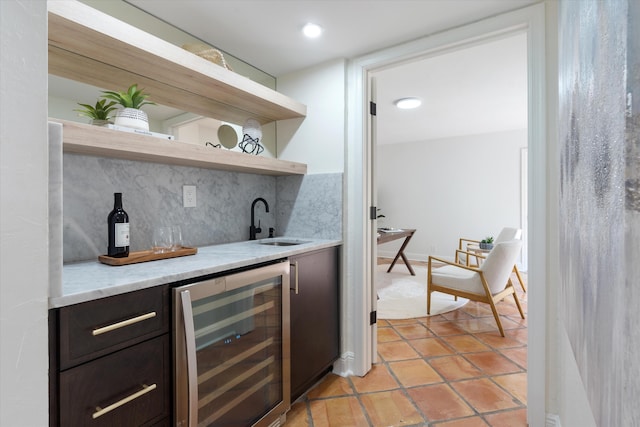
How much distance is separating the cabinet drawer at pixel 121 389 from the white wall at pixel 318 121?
154 centimetres

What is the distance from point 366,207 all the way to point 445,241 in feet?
14.6

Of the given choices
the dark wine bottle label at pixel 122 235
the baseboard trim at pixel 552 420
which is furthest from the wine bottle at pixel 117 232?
the baseboard trim at pixel 552 420

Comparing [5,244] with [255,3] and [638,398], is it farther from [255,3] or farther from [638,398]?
[255,3]

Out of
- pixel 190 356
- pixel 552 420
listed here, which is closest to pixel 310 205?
pixel 190 356

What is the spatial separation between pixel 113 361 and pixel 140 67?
1295 millimetres

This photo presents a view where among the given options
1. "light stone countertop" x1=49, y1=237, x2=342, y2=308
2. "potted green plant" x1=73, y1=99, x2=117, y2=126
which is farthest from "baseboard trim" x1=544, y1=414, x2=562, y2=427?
"potted green plant" x1=73, y1=99, x2=117, y2=126

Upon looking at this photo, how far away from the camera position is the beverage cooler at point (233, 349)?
3.69 feet

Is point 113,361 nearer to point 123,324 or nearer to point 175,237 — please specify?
point 123,324

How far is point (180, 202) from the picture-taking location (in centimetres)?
181

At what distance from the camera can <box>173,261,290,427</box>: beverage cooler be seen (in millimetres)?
1126

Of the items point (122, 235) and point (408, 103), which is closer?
point (122, 235)

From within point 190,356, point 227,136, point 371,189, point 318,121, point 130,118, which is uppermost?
point 318,121

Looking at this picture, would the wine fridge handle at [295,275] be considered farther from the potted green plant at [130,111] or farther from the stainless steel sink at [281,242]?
the potted green plant at [130,111]

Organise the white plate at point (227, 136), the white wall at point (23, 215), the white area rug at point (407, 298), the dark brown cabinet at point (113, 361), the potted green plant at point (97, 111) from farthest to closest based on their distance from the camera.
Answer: the white area rug at point (407, 298)
the white plate at point (227, 136)
the potted green plant at point (97, 111)
the dark brown cabinet at point (113, 361)
the white wall at point (23, 215)
